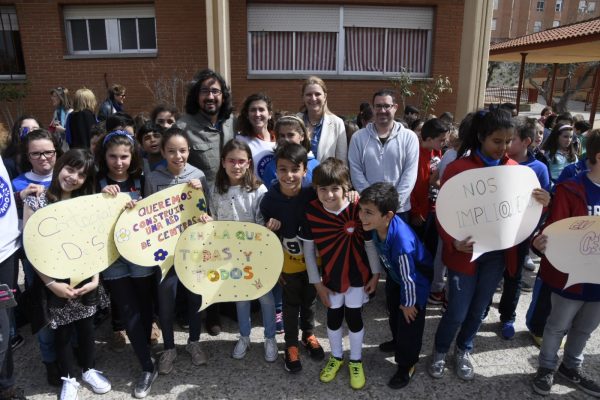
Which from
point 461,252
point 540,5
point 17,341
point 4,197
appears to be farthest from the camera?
point 540,5

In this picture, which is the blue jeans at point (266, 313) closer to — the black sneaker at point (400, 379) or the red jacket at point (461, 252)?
the black sneaker at point (400, 379)

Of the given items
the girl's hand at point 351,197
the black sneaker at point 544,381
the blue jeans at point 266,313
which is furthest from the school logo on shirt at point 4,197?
the black sneaker at point 544,381

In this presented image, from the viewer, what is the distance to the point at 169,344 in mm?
2896

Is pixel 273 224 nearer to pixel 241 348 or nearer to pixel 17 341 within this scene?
pixel 241 348

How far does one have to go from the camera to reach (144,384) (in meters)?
2.66

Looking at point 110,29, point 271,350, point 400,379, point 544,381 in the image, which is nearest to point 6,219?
point 271,350

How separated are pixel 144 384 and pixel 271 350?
2.84 ft

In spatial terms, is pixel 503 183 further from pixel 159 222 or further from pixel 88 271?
pixel 88 271

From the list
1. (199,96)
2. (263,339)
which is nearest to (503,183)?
(263,339)

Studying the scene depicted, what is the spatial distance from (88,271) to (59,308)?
0.95 feet

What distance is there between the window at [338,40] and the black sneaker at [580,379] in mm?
8210

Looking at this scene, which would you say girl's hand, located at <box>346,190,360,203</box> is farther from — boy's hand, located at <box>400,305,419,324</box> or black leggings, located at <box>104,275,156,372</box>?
black leggings, located at <box>104,275,156,372</box>

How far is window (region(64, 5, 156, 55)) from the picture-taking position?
365 inches

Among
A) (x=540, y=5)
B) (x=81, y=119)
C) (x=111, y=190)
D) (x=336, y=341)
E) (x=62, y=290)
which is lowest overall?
(x=336, y=341)
